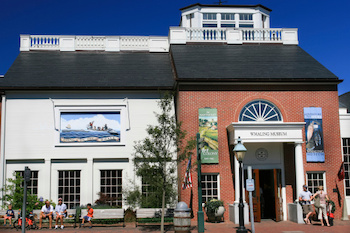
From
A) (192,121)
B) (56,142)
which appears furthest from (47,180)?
(192,121)

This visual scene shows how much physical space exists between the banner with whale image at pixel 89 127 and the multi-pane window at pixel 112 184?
5.61 ft

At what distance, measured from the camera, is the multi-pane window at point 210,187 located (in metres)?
19.7

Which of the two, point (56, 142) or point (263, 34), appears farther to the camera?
point (263, 34)

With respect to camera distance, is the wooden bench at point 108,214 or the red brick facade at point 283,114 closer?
the wooden bench at point 108,214

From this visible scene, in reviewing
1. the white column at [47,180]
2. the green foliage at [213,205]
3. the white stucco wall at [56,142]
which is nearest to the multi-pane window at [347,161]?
the green foliage at [213,205]

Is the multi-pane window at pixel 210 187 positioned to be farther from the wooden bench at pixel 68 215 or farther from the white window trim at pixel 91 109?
the wooden bench at pixel 68 215

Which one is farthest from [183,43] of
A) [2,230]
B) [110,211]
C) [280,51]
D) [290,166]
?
[2,230]

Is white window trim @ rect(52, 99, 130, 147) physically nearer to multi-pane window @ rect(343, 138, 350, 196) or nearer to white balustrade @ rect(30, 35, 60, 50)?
white balustrade @ rect(30, 35, 60, 50)

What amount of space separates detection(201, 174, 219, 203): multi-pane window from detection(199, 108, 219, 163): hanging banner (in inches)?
35.0

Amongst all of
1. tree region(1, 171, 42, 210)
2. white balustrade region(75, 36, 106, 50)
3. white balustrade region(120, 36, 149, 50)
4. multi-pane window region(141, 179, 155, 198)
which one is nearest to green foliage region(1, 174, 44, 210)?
tree region(1, 171, 42, 210)

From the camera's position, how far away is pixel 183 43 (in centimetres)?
2531

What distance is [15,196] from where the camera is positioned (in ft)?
64.4

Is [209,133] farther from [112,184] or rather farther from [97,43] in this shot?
[97,43]

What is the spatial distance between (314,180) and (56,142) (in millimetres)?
13420
